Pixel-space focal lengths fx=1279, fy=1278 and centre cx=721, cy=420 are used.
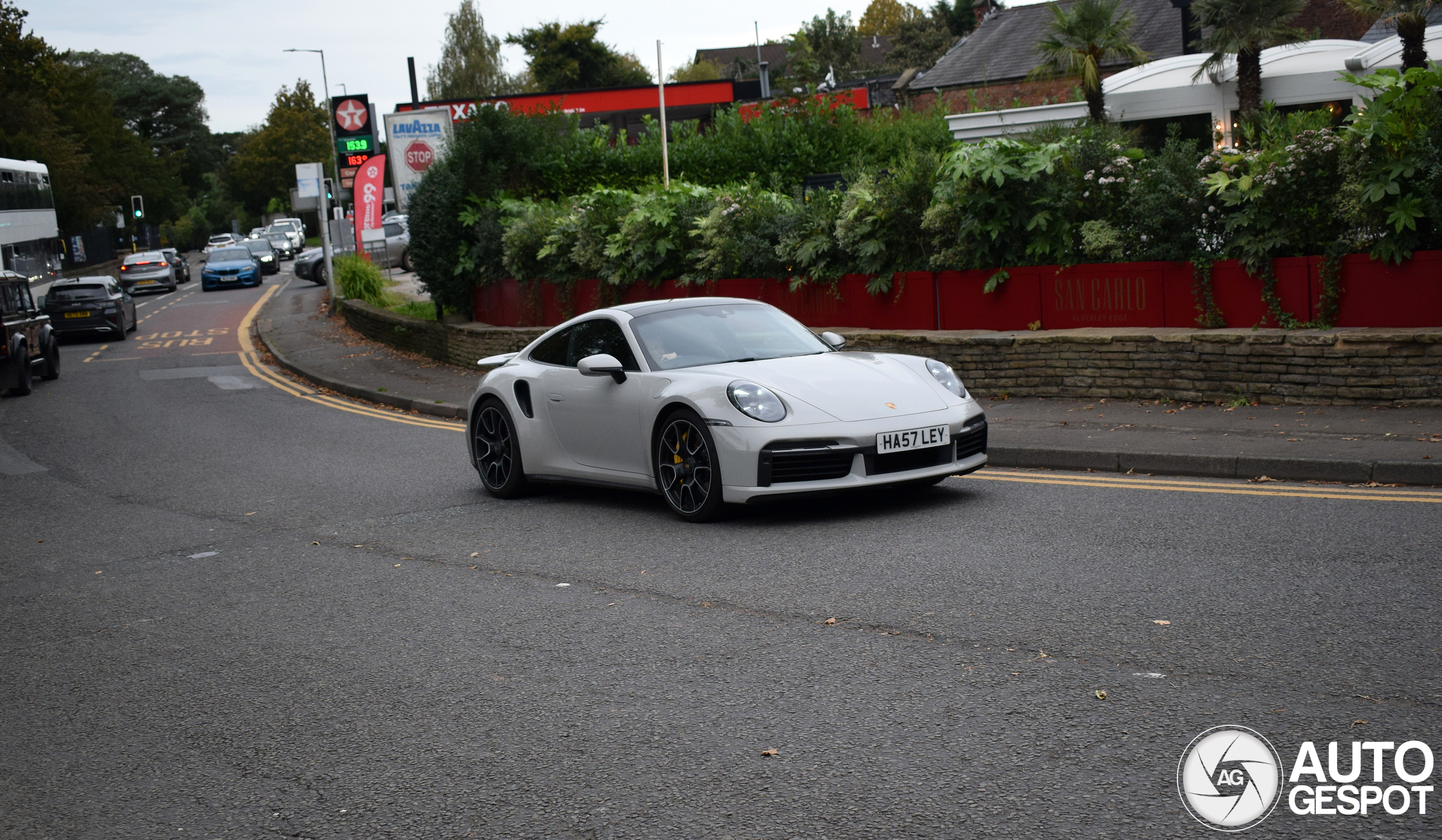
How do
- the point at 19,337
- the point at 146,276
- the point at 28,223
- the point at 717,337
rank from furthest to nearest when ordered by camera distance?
the point at 146,276
the point at 28,223
the point at 19,337
the point at 717,337

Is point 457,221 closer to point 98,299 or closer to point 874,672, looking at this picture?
point 98,299

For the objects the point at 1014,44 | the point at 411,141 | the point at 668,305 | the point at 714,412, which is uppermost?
the point at 1014,44

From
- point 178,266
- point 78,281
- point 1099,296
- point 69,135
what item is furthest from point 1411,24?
point 69,135

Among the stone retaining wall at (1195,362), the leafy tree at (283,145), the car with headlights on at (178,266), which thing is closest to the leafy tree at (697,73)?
the leafy tree at (283,145)

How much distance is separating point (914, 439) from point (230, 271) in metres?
45.5

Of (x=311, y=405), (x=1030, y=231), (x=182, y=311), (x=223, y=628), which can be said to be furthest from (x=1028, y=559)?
(x=182, y=311)

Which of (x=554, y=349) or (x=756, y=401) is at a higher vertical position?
(x=554, y=349)

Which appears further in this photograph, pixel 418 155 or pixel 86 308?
pixel 86 308

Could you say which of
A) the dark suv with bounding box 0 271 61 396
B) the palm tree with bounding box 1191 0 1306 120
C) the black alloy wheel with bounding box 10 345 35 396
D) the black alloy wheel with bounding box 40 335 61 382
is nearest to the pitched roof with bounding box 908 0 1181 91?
the palm tree with bounding box 1191 0 1306 120

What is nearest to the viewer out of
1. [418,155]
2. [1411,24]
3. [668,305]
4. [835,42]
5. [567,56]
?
[668,305]

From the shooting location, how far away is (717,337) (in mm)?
8586

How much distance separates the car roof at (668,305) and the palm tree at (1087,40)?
2104 centimetres

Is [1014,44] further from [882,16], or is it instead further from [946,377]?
[882,16]

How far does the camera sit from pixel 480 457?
31.7ft
